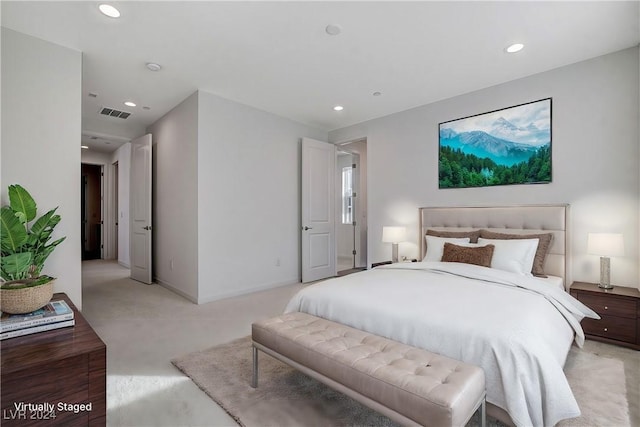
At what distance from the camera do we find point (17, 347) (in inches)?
Answer: 55.9

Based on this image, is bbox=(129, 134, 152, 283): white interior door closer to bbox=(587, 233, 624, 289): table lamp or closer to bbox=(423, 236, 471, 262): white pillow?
bbox=(423, 236, 471, 262): white pillow

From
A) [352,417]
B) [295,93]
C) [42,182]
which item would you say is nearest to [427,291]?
[352,417]

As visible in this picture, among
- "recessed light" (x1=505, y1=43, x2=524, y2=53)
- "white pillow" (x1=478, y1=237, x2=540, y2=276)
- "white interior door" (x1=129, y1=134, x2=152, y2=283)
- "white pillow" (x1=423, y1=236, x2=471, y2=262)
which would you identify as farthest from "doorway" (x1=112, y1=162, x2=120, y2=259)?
"recessed light" (x1=505, y1=43, x2=524, y2=53)

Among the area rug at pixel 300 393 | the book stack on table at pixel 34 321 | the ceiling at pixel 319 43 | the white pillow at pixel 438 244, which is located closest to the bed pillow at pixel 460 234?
the white pillow at pixel 438 244

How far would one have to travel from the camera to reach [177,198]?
14.2 feet

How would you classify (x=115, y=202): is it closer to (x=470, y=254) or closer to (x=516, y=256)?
(x=470, y=254)

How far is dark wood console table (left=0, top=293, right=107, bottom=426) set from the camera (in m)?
1.25

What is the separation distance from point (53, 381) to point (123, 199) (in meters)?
6.63

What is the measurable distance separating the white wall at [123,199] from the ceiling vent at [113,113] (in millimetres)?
2058

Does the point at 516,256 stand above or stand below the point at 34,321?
above

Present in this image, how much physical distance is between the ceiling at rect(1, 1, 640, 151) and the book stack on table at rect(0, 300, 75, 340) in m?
2.16

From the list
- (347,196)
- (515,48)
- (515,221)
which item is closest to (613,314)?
(515,221)

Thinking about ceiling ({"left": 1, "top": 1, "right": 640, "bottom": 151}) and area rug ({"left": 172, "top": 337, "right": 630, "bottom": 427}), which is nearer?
area rug ({"left": 172, "top": 337, "right": 630, "bottom": 427})

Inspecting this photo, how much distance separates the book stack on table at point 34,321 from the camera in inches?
60.0
